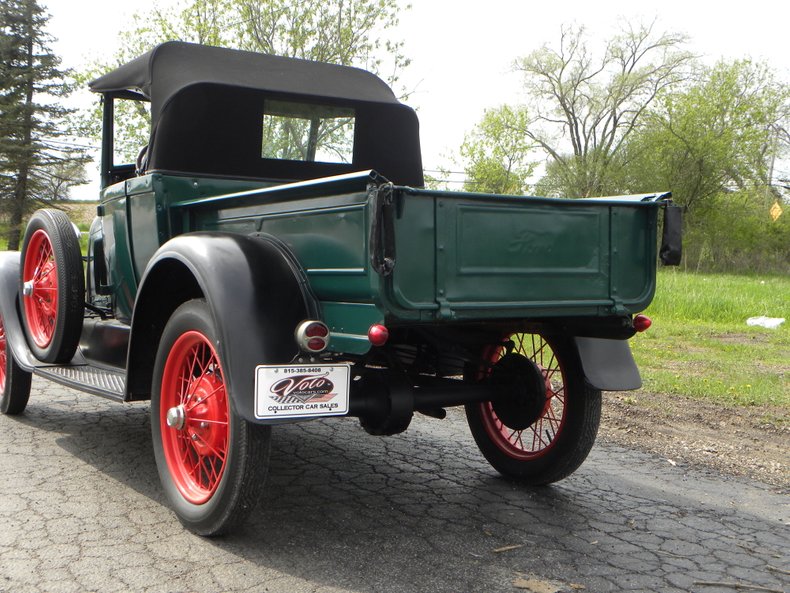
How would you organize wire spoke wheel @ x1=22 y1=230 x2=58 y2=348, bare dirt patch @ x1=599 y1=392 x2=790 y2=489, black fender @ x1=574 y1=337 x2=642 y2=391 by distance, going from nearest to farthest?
black fender @ x1=574 y1=337 x2=642 y2=391 → bare dirt patch @ x1=599 y1=392 x2=790 y2=489 → wire spoke wheel @ x1=22 y1=230 x2=58 y2=348

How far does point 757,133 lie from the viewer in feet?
133

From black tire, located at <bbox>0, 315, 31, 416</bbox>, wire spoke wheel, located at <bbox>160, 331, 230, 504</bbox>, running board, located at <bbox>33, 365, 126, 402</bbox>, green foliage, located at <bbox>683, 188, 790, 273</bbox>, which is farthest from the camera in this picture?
green foliage, located at <bbox>683, 188, 790, 273</bbox>

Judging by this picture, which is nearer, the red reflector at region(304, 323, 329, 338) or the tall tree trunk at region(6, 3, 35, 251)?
the red reflector at region(304, 323, 329, 338)

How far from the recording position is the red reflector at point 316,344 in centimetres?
298

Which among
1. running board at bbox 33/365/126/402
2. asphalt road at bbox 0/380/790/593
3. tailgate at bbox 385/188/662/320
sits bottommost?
asphalt road at bbox 0/380/790/593

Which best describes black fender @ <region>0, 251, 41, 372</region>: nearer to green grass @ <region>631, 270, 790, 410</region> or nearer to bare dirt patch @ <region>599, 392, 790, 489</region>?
bare dirt patch @ <region>599, 392, 790, 489</region>

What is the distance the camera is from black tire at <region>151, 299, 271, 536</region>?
9.87ft

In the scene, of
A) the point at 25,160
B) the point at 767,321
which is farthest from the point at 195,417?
the point at 25,160

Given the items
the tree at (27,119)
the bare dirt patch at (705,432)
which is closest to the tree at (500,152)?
→ the tree at (27,119)

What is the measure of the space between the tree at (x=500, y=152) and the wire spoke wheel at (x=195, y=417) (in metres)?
39.8

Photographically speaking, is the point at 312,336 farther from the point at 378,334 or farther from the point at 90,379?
the point at 90,379

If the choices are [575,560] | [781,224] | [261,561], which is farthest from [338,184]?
[781,224]

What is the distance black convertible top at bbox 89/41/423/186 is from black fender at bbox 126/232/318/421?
107cm

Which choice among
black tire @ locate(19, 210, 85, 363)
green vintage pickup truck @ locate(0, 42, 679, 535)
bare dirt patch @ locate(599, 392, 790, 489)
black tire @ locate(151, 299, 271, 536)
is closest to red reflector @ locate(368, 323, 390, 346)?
green vintage pickup truck @ locate(0, 42, 679, 535)
